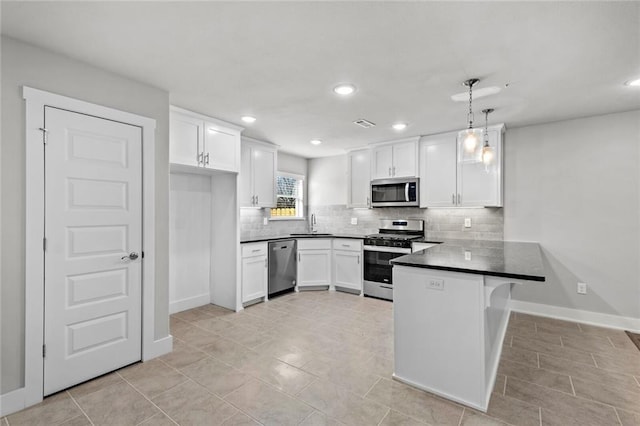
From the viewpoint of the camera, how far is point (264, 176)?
4652 mm

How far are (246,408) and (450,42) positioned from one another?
278cm

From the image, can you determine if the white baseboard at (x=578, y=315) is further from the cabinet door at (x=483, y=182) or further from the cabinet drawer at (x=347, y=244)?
the cabinet drawer at (x=347, y=244)

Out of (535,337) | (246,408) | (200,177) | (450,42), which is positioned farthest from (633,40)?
(200,177)

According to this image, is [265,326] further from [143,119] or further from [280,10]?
[280,10]

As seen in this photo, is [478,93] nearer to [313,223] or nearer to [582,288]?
[582,288]

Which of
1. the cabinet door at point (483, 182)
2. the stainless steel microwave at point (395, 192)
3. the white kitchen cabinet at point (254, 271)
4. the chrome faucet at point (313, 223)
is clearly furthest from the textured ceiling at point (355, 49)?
the chrome faucet at point (313, 223)

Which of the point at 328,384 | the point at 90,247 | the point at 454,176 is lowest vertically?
the point at 328,384

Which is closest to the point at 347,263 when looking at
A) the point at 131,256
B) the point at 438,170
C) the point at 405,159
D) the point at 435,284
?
the point at 405,159

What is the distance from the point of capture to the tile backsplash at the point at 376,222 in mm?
4191

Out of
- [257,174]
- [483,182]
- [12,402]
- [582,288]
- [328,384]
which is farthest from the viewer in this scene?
[257,174]

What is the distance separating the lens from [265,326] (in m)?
3.43

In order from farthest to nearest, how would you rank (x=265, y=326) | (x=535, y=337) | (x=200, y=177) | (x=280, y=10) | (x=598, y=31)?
(x=200, y=177) → (x=265, y=326) → (x=535, y=337) → (x=598, y=31) → (x=280, y=10)

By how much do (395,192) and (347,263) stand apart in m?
1.36

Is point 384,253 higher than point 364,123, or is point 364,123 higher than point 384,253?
point 364,123
